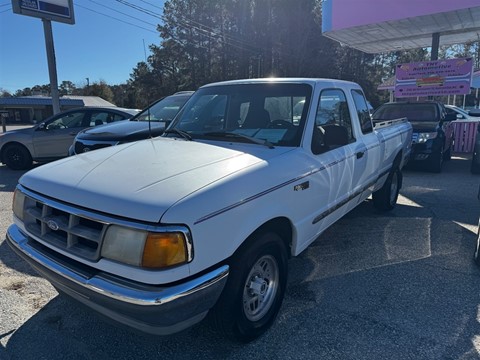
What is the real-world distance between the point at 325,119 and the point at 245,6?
1558 inches

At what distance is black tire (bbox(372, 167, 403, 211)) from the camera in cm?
560

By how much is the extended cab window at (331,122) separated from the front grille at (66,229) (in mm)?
1914

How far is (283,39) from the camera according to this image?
36094 mm

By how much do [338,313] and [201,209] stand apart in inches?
69.0

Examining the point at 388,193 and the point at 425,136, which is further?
the point at 425,136

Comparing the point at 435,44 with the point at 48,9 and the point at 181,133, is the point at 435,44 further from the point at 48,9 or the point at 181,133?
the point at 48,9

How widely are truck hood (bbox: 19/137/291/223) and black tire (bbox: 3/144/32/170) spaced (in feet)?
26.0

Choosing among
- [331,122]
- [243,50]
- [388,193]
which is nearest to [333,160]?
[331,122]

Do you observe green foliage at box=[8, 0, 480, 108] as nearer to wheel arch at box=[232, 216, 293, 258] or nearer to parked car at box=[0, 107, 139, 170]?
parked car at box=[0, 107, 139, 170]

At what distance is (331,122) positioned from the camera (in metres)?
3.73

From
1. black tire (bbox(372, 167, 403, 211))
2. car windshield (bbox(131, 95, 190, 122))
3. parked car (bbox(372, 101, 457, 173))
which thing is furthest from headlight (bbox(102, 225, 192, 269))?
parked car (bbox(372, 101, 457, 173))

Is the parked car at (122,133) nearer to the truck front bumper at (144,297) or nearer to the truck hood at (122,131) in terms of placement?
the truck hood at (122,131)

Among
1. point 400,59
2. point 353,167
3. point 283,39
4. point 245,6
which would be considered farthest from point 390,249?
point 400,59

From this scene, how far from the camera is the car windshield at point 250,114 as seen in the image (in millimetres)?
3254
